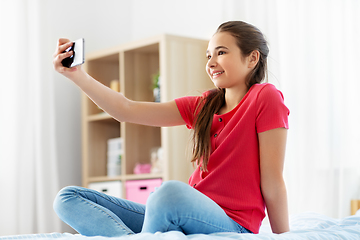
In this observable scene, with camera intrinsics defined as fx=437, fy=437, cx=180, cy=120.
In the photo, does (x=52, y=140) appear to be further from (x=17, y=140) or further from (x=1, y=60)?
(x=1, y=60)

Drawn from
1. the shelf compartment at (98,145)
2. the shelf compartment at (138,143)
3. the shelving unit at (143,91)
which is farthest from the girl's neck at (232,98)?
the shelf compartment at (98,145)

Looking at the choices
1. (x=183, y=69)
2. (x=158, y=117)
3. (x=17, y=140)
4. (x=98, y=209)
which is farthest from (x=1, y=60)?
(x=98, y=209)

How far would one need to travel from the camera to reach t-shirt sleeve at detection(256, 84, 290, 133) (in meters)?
1.13

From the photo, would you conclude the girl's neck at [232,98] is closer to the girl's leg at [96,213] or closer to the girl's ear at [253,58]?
the girl's ear at [253,58]

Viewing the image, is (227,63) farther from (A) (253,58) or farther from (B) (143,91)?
(B) (143,91)

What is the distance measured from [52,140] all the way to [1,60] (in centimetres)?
61

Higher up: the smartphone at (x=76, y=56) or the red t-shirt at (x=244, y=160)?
the smartphone at (x=76, y=56)

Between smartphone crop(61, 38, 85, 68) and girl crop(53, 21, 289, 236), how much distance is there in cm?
1

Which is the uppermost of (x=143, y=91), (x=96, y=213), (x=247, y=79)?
(x=143, y=91)

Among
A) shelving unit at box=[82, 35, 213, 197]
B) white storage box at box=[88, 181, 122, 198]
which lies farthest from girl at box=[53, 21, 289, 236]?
white storage box at box=[88, 181, 122, 198]

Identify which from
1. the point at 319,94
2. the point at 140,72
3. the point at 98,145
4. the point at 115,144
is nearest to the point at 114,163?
the point at 115,144

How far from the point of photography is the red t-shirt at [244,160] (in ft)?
3.70

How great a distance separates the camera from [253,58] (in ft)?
4.32

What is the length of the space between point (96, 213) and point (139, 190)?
5.41ft
